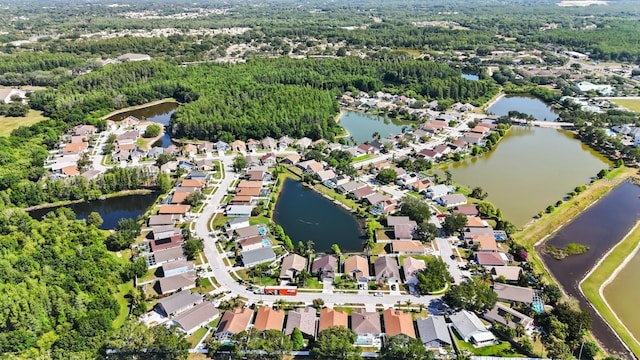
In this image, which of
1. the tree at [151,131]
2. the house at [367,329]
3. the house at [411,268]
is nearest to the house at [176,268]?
the house at [367,329]

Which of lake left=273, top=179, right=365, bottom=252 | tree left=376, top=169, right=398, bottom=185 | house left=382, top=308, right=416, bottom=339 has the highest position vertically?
tree left=376, top=169, right=398, bottom=185

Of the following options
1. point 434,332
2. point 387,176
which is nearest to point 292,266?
point 434,332

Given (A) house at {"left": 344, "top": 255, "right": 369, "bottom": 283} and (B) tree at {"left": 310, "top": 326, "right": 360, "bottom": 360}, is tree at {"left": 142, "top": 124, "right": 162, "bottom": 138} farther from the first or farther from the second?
(B) tree at {"left": 310, "top": 326, "right": 360, "bottom": 360}

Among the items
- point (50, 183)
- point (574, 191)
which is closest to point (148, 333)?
point (50, 183)

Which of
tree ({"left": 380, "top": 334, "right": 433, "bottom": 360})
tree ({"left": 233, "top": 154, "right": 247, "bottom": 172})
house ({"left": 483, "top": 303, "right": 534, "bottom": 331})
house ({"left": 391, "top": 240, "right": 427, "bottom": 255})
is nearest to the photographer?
tree ({"left": 380, "top": 334, "right": 433, "bottom": 360})

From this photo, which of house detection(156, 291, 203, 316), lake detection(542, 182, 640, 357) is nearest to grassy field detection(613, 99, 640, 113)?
lake detection(542, 182, 640, 357)
